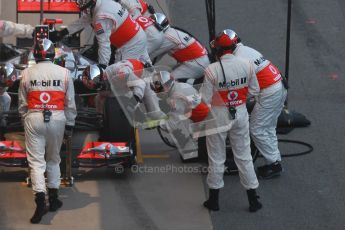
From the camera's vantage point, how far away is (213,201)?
35.3 feet

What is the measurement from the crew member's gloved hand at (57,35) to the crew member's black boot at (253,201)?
389 cm

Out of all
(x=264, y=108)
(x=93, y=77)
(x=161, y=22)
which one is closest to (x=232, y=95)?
(x=264, y=108)

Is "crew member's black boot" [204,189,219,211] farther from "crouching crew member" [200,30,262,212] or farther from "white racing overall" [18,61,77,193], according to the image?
"white racing overall" [18,61,77,193]

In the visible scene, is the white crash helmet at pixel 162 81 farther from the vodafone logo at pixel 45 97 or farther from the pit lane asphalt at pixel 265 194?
the vodafone logo at pixel 45 97

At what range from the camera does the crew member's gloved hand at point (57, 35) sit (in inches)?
515

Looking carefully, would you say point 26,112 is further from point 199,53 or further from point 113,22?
point 199,53

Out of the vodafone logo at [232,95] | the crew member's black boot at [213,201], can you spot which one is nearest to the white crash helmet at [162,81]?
the vodafone logo at [232,95]

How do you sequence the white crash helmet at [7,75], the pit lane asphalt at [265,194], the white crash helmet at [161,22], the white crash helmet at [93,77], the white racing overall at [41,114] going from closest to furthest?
1. the white racing overall at [41,114]
2. the pit lane asphalt at [265,194]
3. the white crash helmet at [7,75]
4. the white crash helmet at [93,77]
5. the white crash helmet at [161,22]

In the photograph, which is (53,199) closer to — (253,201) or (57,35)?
(253,201)

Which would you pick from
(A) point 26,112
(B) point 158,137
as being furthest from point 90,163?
(B) point 158,137

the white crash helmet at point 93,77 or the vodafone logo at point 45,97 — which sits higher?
the vodafone logo at point 45,97

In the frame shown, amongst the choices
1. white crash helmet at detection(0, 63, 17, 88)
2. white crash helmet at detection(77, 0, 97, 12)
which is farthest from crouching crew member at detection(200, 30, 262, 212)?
white crash helmet at detection(77, 0, 97, 12)

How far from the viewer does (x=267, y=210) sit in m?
10.9

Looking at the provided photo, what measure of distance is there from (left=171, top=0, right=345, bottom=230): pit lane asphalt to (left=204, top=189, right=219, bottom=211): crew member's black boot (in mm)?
92
